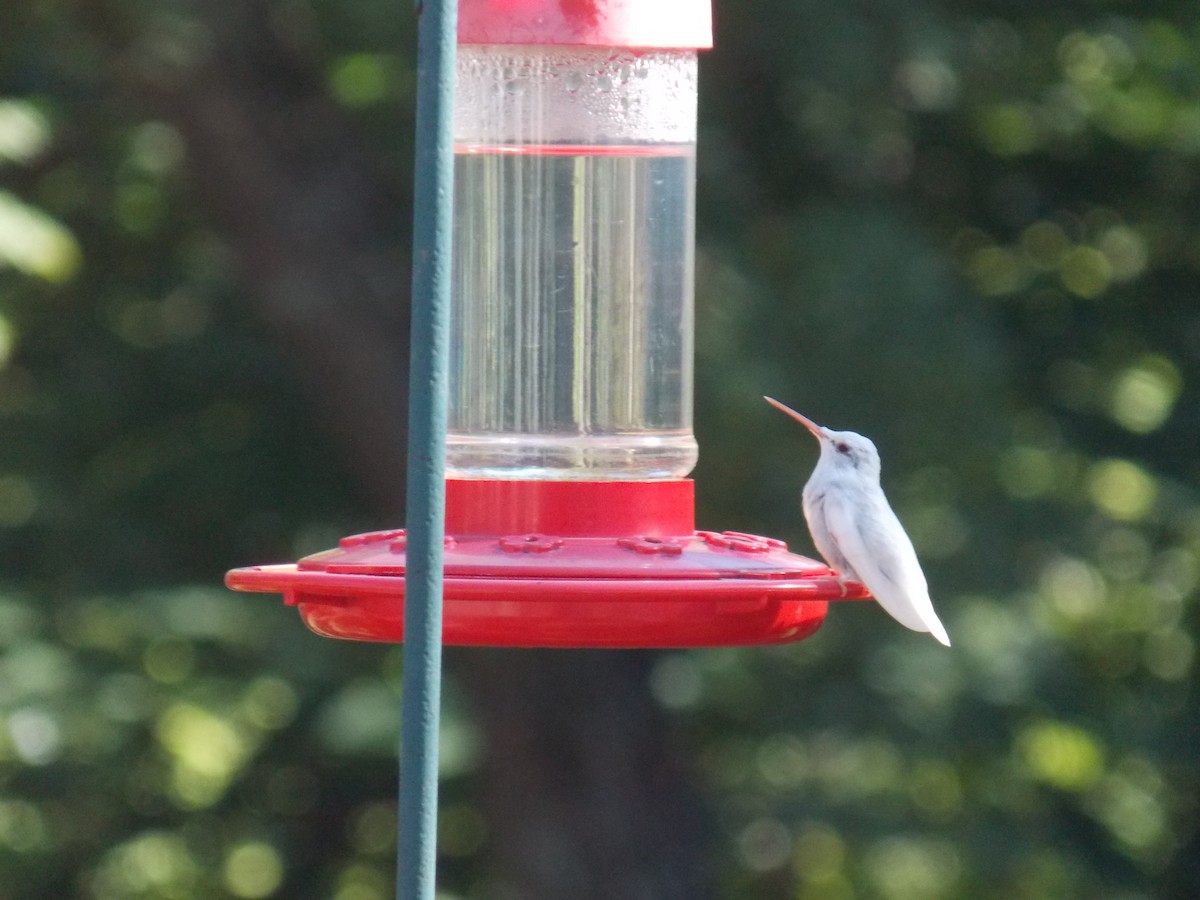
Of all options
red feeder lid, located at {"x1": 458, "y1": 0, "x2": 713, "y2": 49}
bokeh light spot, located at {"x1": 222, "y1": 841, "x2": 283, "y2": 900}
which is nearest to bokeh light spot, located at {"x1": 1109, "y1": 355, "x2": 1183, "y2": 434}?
bokeh light spot, located at {"x1": 222, "y1": 841, "x2": 283, "y2": 900}

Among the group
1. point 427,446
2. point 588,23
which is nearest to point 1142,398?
point 588,23

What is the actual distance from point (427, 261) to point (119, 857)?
797cm

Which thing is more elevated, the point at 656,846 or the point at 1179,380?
the point at 1179,380

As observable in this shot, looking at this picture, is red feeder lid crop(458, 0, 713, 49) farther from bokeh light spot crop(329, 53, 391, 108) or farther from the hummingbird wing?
bokeh light spot crop(329, 53, 391, 108)

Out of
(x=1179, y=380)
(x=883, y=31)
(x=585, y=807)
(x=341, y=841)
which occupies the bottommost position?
(x=341, y=841)

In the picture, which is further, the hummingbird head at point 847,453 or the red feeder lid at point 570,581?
the hummingbird head at point 847,453

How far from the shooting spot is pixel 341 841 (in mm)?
10641

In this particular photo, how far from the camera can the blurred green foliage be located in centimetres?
781

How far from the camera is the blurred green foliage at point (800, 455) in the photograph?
7812mm

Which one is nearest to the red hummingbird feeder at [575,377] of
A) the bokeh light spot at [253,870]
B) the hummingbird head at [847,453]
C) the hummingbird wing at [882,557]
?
the hummingbird wing at [882,557]

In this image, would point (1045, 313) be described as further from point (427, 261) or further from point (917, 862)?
point (427, 261)

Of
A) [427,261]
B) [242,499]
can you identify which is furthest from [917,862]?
[427,261]

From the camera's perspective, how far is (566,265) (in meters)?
4.15

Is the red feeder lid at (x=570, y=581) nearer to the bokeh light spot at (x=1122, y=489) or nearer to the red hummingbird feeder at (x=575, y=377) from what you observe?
the red hummingbird feeder at (x=575, y=377)
